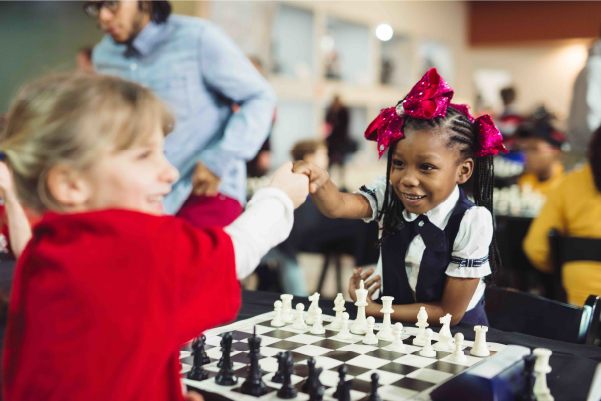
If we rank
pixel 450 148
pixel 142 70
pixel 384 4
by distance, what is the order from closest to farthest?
pixel 450 148, pixel 142 70, pixel 384 4

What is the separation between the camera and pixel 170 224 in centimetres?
74

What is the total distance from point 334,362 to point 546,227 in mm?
1526

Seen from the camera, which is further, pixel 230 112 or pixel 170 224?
pixel 230 112

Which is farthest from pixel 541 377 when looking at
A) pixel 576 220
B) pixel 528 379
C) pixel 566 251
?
pixel 576 220

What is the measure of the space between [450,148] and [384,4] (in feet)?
22.9

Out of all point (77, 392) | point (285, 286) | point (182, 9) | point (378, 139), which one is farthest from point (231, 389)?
point (182, 9)

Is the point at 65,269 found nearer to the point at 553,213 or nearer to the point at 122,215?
the point at 122,215

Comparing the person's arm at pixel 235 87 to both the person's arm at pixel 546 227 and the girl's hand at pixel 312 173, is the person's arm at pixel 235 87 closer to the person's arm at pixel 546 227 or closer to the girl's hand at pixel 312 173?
the girl's hand at pixel 312 173

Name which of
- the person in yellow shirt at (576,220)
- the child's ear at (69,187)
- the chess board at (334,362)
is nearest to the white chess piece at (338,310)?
the chess board at (334,362)

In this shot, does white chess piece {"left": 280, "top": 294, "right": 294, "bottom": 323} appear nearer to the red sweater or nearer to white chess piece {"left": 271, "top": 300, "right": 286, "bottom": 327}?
white chess piece {"left": 271, "top": 300, "right": 286, "bottom": 327}

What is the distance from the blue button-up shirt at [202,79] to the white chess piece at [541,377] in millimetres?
1200

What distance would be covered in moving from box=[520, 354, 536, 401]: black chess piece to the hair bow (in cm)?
52

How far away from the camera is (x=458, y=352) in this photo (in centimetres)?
103

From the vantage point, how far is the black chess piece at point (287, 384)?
85cm
